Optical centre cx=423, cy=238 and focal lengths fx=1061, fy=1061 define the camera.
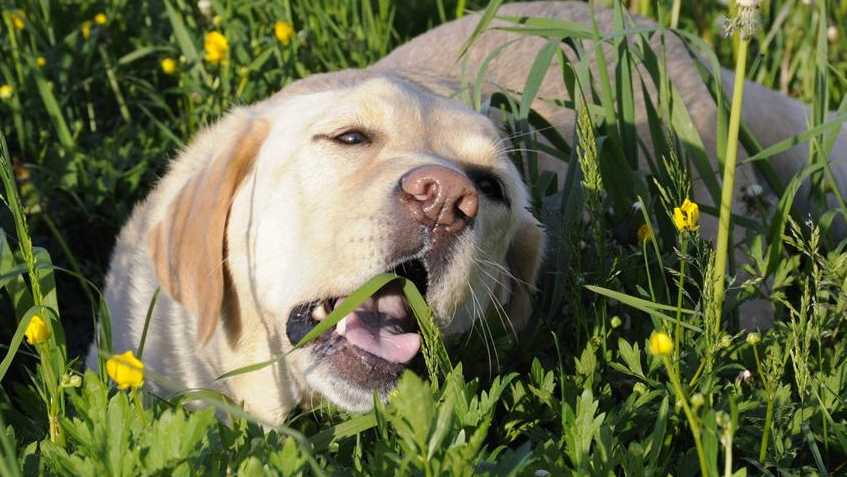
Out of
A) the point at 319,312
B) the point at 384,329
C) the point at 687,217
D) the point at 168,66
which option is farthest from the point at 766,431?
the point at 168,66

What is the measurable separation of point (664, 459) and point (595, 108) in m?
1.31

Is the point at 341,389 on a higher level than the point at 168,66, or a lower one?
lower

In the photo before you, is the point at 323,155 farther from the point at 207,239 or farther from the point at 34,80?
the point at 34,80

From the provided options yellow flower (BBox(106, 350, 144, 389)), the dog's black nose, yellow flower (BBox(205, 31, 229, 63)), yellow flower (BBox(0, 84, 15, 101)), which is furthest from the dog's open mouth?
yellow flower (BBox(0, 84, 15, 101))

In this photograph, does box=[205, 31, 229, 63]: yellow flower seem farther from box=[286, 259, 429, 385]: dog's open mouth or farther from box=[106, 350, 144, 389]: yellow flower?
box=[106, 350, 144, 389]: yellow flower

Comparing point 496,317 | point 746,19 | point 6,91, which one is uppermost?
point 746,19

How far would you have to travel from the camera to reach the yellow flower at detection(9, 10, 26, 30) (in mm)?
4086

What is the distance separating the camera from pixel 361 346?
8.26 feet

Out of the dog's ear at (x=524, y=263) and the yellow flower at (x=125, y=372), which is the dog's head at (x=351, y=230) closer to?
Result: the dog's ear at (x=524, y=263)

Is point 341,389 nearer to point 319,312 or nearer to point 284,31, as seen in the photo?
point 319,312

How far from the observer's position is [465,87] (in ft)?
11.1

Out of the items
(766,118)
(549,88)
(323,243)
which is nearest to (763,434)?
(323,243)

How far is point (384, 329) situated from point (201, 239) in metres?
0.52

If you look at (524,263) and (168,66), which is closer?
(524,263)
